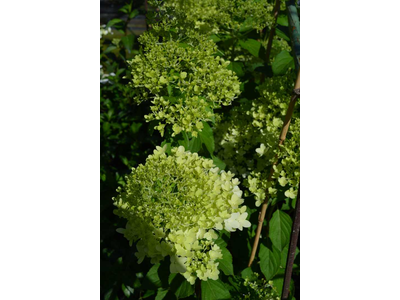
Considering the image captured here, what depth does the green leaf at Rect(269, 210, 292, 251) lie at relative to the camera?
1.56m

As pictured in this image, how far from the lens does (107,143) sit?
3.35m

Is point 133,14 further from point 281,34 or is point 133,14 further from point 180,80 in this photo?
point 180,80

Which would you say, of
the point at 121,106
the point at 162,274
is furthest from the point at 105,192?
the point at 162,274

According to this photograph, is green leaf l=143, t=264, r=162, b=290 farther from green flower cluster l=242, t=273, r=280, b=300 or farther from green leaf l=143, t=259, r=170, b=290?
green flower cluster l=242, t=273, r=280, b=300

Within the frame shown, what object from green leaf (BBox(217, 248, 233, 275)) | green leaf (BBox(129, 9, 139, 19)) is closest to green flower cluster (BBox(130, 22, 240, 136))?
green leaf (BBox(217, 248, 233, 275))

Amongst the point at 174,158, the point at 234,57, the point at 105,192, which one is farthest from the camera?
the point at 105,192

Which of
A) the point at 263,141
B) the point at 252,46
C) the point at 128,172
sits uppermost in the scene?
the point at 252,46

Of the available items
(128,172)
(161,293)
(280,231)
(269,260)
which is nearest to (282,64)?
(280,231)

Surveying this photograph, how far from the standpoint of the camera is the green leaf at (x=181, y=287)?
1282mm

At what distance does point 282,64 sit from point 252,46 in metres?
0.33

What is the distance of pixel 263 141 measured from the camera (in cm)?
168

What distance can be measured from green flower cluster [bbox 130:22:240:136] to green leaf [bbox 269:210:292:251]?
0.55 m
